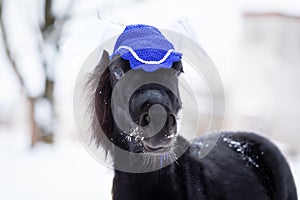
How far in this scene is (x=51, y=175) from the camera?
17.6 ft

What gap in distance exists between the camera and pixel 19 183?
195 inches

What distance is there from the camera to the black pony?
1.99 m

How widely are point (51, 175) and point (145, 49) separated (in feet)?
11.7

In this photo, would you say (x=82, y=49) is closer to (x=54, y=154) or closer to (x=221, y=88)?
(x=221, y=88)

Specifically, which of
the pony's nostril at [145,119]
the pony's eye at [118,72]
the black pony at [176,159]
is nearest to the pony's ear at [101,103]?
the black pony at [176,159]

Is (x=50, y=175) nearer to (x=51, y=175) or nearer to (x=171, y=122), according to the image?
(x=51, y=175)

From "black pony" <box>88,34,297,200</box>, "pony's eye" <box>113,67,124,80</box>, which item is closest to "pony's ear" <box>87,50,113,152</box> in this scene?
"black pony" <box>88,34,297,200</box>

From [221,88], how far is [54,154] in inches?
178

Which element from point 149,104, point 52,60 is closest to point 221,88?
point 149,104

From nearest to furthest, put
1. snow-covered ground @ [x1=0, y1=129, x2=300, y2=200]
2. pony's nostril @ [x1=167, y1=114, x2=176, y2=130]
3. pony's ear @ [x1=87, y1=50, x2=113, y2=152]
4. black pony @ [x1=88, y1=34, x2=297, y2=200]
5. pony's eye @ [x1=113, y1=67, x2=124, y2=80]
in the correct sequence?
1. pony's nostril @ [x1=167, y1=114, x2=176, y2=130]
2. black pony @ [x1=88, y1=34, x2=297, y2=200]
3. pony's eye @ [x1=113, y1=67, x2=124, y2=80]
4. pony's ear @ [x1=87, y1=50, x2=113, y2=152]
5. snow-covered ground @ [x1=0, y1=129, x2=300, y2=200]

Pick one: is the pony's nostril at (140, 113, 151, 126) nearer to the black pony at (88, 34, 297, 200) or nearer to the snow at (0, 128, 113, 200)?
the black pony at (88, 34, 297, 200)

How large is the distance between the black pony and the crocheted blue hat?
6 cm

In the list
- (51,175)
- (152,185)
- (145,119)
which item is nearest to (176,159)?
(152,185)

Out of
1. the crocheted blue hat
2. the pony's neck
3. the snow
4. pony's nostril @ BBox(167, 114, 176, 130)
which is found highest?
the crocheted blue hat
